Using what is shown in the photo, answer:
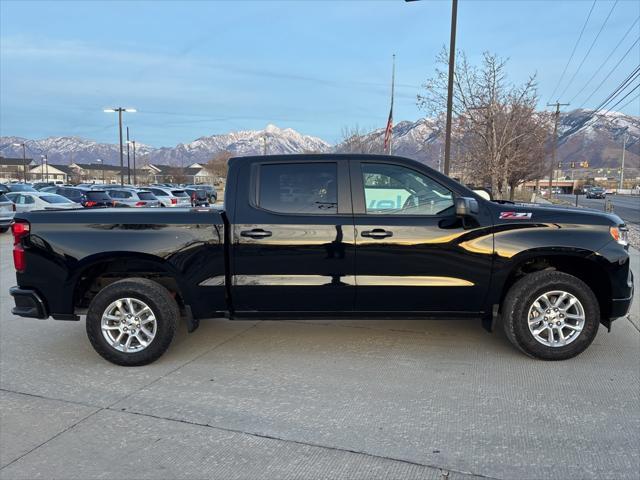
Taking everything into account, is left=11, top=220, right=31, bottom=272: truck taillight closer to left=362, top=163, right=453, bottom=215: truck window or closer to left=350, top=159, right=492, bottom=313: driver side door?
left=350, top=159, right=492, bottom=313: driver side door

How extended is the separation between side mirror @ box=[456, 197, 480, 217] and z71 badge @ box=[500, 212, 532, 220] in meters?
0.34

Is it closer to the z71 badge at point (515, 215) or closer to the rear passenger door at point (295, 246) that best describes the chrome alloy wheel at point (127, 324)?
the rear passenger door at point (295, 246)

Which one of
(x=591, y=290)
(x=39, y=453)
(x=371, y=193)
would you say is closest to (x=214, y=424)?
(x=39, y=453)

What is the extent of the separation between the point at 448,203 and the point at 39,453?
11.9 feet

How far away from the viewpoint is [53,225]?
15.0 ft

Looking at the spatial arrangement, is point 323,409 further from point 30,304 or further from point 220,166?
point 220,166

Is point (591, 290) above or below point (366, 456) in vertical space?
above

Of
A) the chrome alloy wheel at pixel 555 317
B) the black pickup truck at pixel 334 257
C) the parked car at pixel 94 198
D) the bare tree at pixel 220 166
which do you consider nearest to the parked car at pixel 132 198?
the parked car at pixel 94 198

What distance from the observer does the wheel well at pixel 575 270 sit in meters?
4.69

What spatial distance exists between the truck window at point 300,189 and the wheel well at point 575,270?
5.95ft

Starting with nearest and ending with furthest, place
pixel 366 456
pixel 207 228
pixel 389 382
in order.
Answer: pixel 366 456 → pixel 389 382 → pixel 207 228

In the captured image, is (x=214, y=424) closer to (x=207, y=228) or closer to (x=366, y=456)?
(x=366, y=456)

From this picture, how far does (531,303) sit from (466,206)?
3.60 ft

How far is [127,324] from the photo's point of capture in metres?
4.64
